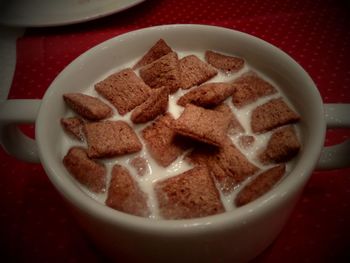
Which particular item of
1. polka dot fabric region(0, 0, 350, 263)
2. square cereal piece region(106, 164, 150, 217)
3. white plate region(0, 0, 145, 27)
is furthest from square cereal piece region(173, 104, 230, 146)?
white plate region(0, 0, 145, 27)

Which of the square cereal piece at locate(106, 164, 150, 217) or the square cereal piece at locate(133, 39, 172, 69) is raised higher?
the square cereal piece at locate(133, 39, 172, 69)

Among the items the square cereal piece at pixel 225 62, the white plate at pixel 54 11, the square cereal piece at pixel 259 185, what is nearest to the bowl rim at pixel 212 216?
the square cereal piece at pixel 259 185

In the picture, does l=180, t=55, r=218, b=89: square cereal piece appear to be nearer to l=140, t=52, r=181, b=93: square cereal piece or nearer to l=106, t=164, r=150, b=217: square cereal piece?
l=140, t=52, r=181, b=93: square cereal piece

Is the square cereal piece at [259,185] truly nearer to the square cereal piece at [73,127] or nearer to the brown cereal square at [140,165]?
the brown cereal square at [140,165]


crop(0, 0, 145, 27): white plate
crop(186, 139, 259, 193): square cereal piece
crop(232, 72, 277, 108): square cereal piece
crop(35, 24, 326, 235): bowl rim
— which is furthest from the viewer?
crop(0, 0, 145, 27): white plate

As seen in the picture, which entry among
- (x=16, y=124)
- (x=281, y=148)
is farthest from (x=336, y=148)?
(x=16, y=124)
